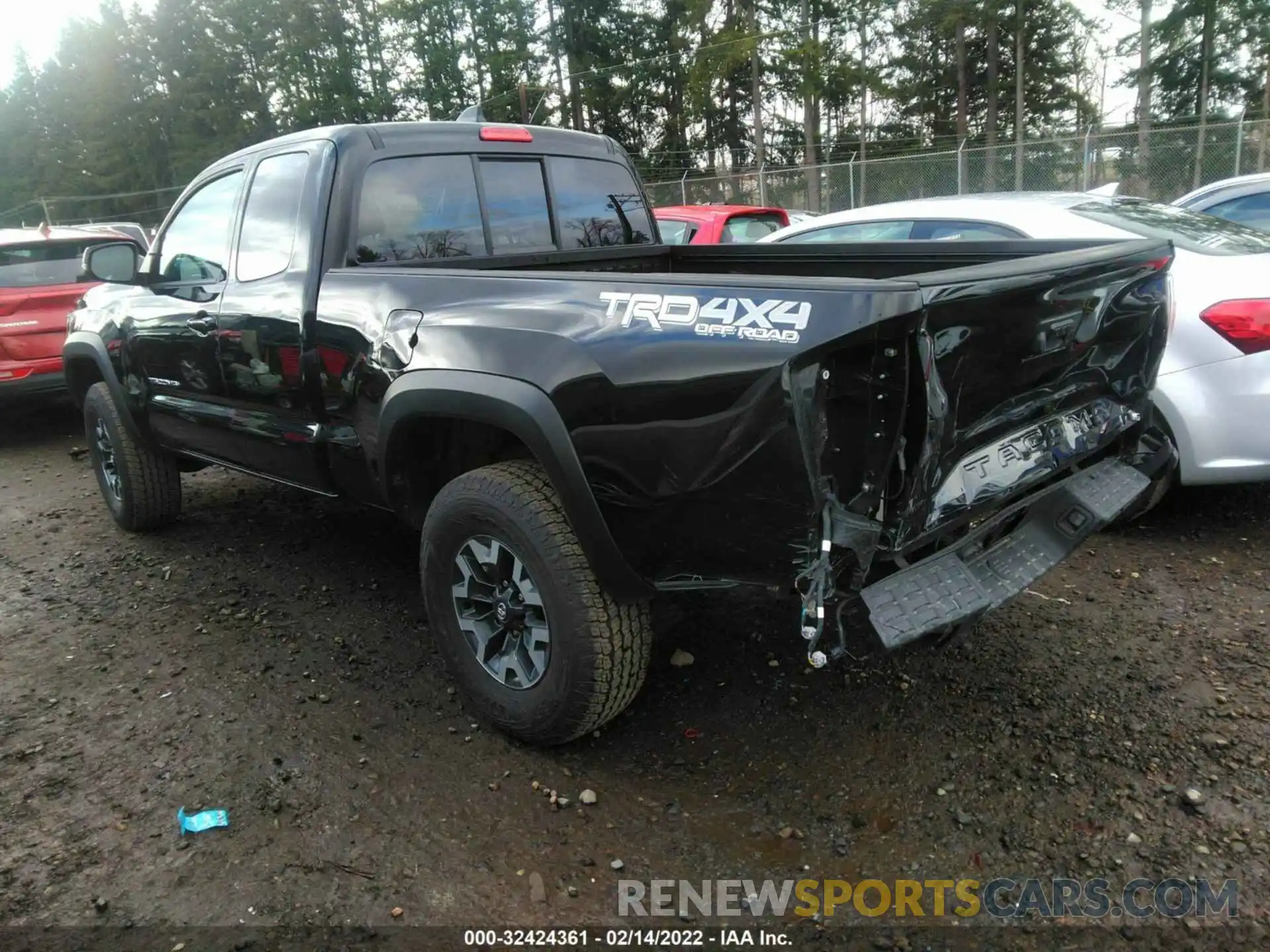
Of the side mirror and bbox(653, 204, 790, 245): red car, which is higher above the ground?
the side mirror

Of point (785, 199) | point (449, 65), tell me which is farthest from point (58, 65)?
point (785, 199)

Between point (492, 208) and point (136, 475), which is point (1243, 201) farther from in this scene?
point (136, 475)

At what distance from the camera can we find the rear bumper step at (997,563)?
2191mm

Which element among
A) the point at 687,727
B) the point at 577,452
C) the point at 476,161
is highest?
the point at 476,161

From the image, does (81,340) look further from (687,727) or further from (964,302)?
(964,302)

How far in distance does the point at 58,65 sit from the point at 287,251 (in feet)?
217

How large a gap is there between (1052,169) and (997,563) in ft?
59.5

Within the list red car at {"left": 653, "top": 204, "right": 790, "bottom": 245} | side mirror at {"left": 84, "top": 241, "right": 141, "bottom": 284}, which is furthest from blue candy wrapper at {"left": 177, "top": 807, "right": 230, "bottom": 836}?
red car at {"left": 653, "top": 204, "right": 790, "bottom": 245}

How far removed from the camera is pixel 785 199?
72.1ft

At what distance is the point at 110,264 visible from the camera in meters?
4.41

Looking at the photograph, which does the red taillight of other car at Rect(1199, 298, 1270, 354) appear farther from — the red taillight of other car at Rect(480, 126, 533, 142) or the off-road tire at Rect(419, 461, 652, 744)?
the red taillight of other car at Rect(480, 126, 533, 142)

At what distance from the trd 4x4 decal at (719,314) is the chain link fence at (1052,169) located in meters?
14.8

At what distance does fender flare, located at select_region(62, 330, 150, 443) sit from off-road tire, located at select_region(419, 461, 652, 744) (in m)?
2.52

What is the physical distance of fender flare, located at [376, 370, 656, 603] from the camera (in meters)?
2.48
